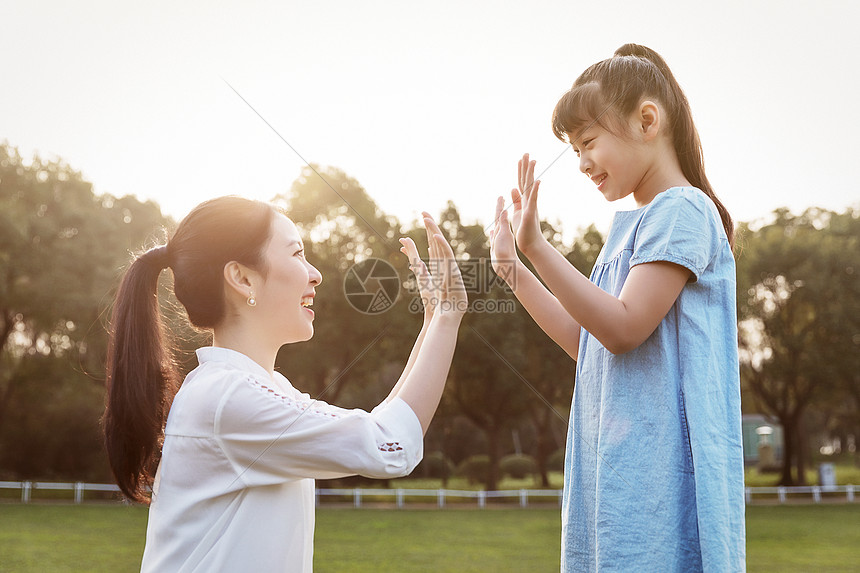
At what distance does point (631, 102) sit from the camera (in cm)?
187

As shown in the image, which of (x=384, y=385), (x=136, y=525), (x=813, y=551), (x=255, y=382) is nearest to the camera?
(x=255, y=382)

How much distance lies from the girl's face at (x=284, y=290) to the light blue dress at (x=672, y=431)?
892 millimetres

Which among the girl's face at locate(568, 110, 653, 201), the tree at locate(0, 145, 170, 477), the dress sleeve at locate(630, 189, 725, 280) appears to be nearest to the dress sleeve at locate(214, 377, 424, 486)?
the dress sleeve at locate(630, 189, 725, 280)

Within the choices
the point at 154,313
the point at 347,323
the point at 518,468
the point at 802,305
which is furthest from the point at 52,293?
the point at 802,305

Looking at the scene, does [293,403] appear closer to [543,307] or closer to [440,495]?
[543,307]

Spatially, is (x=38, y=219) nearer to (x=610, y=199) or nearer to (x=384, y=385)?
(x=384, y=385)

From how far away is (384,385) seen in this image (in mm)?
22125

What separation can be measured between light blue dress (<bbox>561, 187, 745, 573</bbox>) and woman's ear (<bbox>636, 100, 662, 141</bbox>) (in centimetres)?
20

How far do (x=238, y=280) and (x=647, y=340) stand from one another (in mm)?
1147

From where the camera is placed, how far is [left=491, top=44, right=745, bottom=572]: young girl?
1.59 meters

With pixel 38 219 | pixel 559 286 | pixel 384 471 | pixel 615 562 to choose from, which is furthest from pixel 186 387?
pixel 38 219

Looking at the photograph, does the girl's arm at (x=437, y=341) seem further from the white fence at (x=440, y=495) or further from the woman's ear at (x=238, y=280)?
the white fence at (x=440, y=495)

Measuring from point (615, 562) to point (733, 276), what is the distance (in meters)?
0.77

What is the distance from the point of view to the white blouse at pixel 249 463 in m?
1.72
